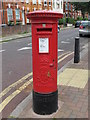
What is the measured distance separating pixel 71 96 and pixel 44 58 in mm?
1342

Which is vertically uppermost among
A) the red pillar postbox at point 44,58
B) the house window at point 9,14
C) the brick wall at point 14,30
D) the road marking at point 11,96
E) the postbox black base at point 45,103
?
the house window at point 9,14

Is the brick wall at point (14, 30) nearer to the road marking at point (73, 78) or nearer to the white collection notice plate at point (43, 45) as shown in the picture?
the road marking at point (73, 78)

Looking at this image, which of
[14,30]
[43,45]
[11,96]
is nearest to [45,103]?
[43,45]

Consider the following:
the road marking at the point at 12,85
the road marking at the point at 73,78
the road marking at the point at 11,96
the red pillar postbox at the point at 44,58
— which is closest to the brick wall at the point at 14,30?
the road marking at the point at 12,85

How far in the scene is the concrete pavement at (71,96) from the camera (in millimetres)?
3543

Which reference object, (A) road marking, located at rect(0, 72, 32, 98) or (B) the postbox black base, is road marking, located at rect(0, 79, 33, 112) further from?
(B) the postbox black base

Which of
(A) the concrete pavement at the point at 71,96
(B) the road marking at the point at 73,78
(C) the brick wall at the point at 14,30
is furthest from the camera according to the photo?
(C) the brick wall at the point at 14,30

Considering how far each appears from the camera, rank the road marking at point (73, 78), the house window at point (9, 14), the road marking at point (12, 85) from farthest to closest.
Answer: the house window at point (9, 14) < the road marking at point (73, 78) < the road marking at point (12, 85)

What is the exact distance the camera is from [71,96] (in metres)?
4.29

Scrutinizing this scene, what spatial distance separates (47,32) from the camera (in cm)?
333

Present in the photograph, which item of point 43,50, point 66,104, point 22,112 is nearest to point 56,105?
point 66,104

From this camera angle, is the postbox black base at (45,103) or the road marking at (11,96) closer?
the postbox black base at (45,103)

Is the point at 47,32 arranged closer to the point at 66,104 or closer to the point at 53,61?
the point at 53,61

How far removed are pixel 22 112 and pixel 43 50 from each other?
4.08 feet
